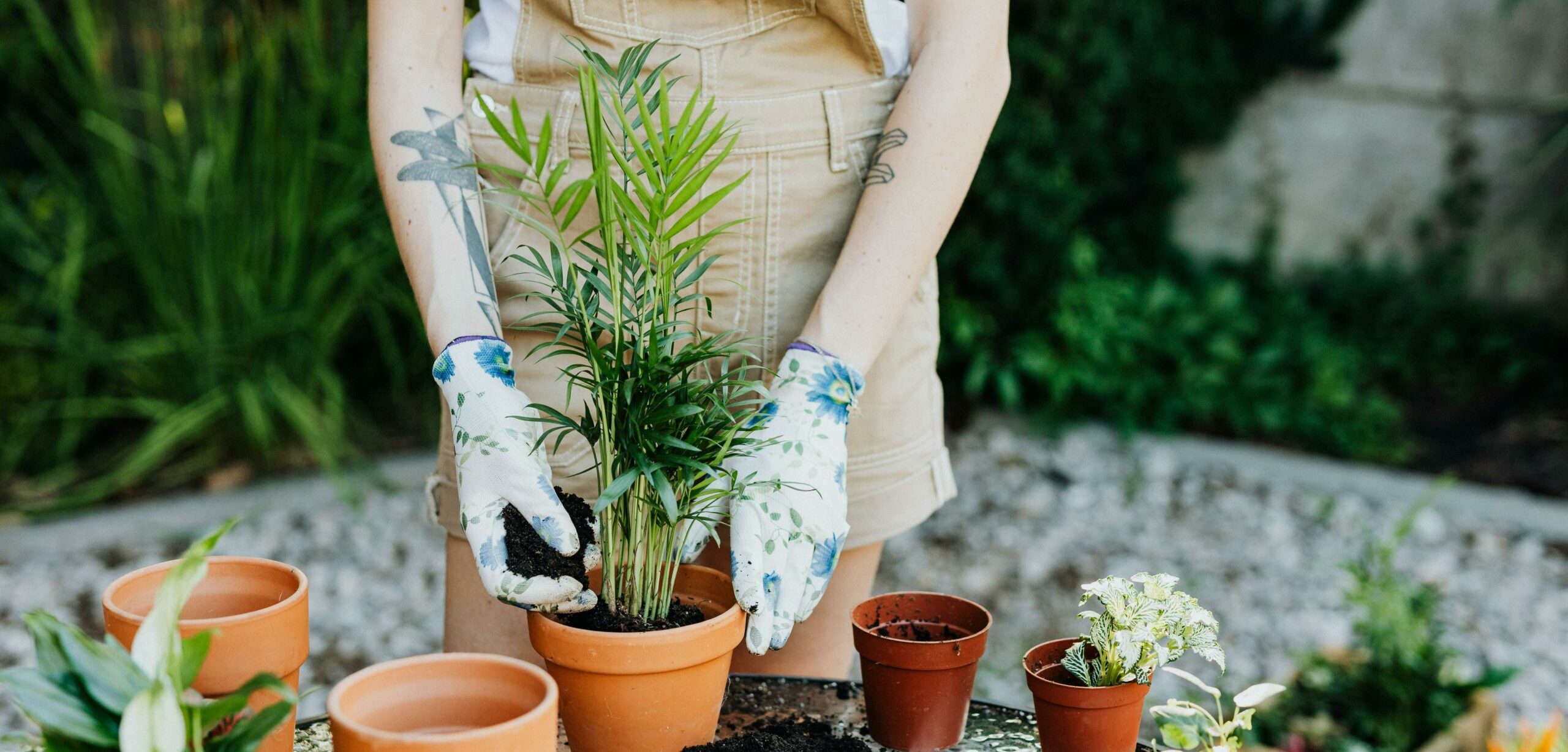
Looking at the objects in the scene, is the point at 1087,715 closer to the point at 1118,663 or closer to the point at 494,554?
the point at 1118,663

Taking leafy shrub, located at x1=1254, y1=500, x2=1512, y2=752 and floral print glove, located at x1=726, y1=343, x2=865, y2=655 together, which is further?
leafy shrub, located at x1=1254, y1=500, x2=1512, y2=752

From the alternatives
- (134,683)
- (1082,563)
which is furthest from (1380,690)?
(134,683)

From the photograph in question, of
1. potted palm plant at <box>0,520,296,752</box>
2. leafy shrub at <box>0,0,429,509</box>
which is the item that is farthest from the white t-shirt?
leafy shrub at <box>0,0,429,509</box>

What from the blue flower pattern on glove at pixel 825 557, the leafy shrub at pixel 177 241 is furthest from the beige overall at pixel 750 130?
the leafy shrub at pixel 177 241

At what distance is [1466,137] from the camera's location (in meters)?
4.38

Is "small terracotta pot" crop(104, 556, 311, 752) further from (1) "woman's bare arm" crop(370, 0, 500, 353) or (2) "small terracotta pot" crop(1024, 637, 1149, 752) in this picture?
(2) "small terracotta pot" crop(1024, 637, 1149, 752)

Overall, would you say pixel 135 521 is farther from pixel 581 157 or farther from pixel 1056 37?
pixel 1056 37

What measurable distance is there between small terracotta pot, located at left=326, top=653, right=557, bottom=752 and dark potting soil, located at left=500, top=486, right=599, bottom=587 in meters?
0.17

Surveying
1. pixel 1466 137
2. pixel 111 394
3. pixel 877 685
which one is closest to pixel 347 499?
pixel 111 394

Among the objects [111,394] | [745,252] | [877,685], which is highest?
[745,252]

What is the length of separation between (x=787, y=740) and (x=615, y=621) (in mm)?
172

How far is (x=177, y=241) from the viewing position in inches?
137

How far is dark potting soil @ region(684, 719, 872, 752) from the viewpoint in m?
0.98

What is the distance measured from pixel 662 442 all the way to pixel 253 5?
10.7 ft
